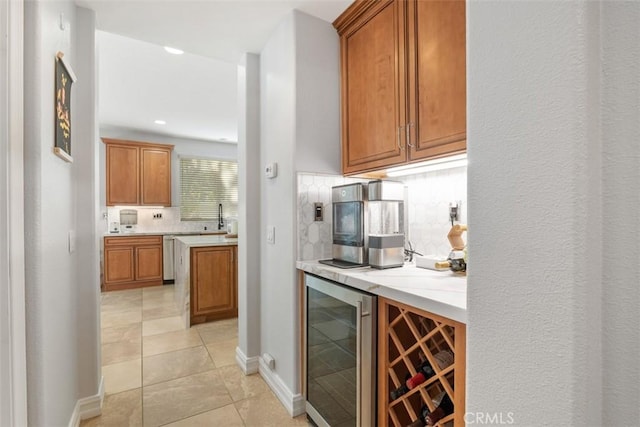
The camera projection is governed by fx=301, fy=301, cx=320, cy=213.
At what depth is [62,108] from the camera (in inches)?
58.6

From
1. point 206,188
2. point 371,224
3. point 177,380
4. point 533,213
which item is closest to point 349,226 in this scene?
point 371,224

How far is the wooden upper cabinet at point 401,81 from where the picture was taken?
4.45 ft

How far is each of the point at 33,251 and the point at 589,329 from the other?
1.64 m

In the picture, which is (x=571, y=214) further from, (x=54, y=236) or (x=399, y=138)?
(x=54, y=236)

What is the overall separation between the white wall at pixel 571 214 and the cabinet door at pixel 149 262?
18.6ft

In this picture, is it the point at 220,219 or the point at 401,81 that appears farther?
the point at 220,219

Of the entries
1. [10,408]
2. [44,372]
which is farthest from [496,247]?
[44,372]

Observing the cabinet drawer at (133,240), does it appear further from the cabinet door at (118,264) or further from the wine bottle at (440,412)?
the wine bottle at (440,412)

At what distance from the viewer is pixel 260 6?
6.18ft

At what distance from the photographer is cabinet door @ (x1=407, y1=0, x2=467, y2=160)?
132 cm

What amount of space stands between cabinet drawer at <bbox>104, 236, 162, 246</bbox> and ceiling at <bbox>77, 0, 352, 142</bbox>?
1.96m

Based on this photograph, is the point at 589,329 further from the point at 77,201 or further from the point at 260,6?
the point at 77,201

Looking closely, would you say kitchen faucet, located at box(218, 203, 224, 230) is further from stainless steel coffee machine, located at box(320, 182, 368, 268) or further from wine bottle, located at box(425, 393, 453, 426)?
wine bottle, located at box(425, 393, 453, 426)

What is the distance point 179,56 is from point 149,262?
11.9ft
